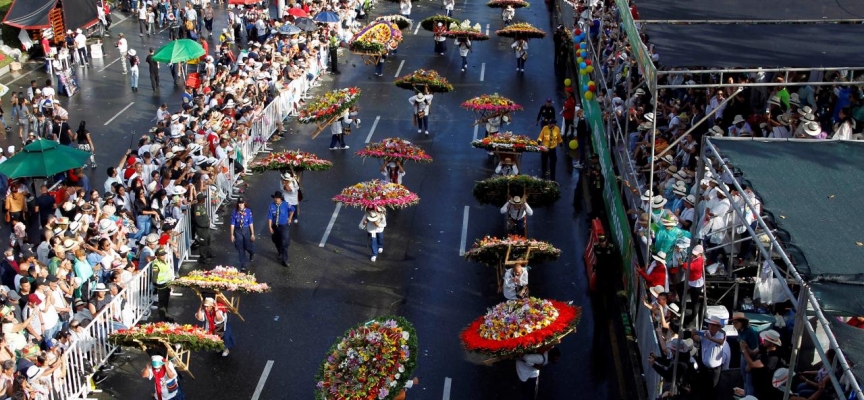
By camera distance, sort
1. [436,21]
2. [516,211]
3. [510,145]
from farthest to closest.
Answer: [436,21]
[510,145]
[516,211]

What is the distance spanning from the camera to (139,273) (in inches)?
638

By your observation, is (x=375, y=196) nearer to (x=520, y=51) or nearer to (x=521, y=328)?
(x=521, y=328)

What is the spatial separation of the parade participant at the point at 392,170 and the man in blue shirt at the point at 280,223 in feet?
10.4

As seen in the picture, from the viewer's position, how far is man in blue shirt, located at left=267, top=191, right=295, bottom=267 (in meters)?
18.4

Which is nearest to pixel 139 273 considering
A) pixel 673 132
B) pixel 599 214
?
pixel 599 214

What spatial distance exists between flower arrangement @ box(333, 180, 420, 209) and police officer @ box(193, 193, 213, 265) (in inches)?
111

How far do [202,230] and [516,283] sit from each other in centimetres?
677

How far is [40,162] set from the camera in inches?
773

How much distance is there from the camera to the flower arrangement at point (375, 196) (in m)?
18.1

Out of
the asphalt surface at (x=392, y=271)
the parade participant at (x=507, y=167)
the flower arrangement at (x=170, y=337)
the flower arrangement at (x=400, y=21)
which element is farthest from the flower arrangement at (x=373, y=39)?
the flower arrangement at (x=170, y=337)

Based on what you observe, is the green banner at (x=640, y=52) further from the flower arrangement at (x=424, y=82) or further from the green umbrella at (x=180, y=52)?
the green umbrella at (x=180, y=52)

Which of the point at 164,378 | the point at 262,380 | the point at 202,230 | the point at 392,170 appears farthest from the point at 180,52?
the point at 164,378

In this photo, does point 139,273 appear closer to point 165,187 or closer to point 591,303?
point 165,187

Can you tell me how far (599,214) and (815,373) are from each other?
10.3m
